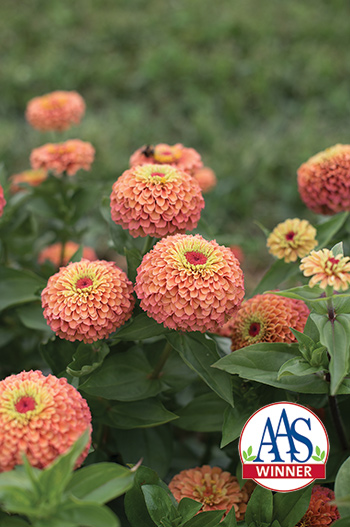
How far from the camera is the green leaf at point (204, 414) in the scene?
1420mm

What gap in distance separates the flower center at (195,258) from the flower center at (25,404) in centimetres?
41

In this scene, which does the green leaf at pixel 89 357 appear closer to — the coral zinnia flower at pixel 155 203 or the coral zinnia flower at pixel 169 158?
the coral zinnia flower at pixel 155 203

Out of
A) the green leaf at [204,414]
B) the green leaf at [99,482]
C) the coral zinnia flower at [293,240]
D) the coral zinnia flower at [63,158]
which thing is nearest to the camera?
the green leaf at [99,482]

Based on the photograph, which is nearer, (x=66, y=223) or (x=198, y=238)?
(x=198, y=238)

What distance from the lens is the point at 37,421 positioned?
989 mm

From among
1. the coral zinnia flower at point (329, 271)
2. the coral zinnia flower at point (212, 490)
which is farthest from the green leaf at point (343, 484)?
the coral zinnia flower at point (329, 271)

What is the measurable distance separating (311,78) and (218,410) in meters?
3.64

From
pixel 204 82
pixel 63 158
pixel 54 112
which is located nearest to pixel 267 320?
pixel 63 158

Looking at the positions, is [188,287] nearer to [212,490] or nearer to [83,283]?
[83,283]

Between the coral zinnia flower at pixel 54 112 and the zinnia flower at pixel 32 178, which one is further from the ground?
the coral zinnia flower at pixel 54 112

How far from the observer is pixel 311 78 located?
4.43m

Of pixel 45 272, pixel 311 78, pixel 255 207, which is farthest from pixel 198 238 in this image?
pixel 311 78

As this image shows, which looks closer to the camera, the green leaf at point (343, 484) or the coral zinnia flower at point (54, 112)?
the green leaf at point (343, 484)

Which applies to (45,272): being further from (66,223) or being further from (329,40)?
(329,40)
